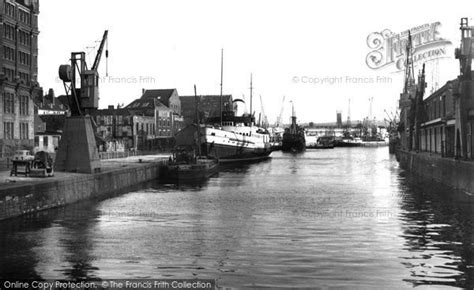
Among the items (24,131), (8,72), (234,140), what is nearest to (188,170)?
(24,131)

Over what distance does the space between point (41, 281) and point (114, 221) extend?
1150 cm

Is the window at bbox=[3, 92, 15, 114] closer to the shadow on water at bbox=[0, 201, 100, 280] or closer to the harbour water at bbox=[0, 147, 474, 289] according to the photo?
the harbour water at bbox=[0, 147, 474, 289]

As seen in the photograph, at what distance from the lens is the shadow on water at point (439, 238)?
52.8 ft

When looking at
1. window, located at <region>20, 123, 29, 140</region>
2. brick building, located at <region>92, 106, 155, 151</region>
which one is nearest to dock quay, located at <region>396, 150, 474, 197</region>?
window, located at <region>20, 123, 29, 140</region>

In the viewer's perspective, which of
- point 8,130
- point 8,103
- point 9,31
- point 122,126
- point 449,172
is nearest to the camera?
point 449,172

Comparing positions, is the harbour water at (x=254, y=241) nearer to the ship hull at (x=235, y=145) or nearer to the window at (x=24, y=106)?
the ship hull at (x=235, y=145)

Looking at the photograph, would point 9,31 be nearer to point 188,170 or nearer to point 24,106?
point 24,106

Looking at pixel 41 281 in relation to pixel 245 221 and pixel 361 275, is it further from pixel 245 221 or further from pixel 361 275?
pixel 245 221

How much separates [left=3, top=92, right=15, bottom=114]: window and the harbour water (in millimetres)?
40793

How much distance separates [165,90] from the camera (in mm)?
150875

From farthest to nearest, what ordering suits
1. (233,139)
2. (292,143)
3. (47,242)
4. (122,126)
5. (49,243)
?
(292,143) → (122,126) → (233,139) → (47,242) → (49,243)

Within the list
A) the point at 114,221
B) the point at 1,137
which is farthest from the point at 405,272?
the point at 1,137

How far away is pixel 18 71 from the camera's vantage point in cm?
8669

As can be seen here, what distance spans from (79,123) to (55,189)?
28.4 ft
